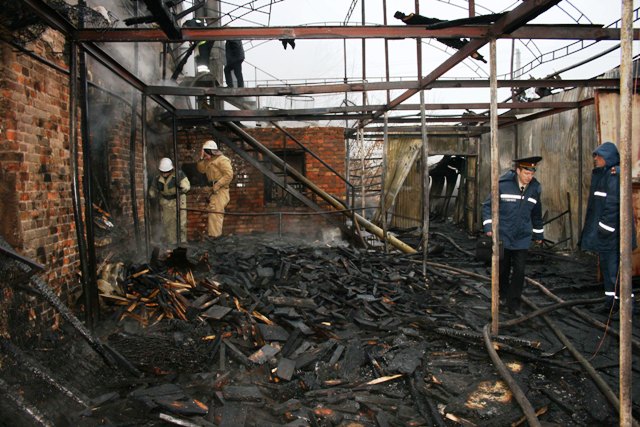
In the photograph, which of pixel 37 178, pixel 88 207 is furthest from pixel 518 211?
pixel 37 178

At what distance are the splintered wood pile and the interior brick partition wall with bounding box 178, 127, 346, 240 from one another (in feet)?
15.4

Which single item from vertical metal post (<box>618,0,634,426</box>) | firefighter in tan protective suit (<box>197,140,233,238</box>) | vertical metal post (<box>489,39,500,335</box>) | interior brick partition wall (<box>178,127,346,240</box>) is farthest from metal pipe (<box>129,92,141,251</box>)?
vertical metal post (<box>618,0,634,426</box>)

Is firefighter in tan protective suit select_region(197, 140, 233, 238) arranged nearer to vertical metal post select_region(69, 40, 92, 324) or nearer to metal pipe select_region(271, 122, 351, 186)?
metal pipe select_region(271, 122, 351, 186)

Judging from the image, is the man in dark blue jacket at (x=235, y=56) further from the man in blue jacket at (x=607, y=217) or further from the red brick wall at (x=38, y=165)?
the man in blue jacket at (x=607, y=217)

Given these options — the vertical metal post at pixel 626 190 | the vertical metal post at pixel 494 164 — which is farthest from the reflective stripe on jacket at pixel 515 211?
the vertical metal post at pixel 626 190

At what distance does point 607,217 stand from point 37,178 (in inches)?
271

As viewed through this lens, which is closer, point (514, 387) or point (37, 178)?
point (514, 387)

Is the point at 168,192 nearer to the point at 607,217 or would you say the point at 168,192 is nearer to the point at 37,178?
the point at 37,178

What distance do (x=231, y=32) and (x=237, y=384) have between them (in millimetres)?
3734

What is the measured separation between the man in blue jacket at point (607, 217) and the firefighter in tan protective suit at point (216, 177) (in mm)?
7440

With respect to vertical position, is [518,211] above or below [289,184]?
below

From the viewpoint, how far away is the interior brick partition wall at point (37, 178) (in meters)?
3.69

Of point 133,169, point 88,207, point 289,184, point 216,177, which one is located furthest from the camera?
point 289,184

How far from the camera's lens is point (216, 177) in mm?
9828
